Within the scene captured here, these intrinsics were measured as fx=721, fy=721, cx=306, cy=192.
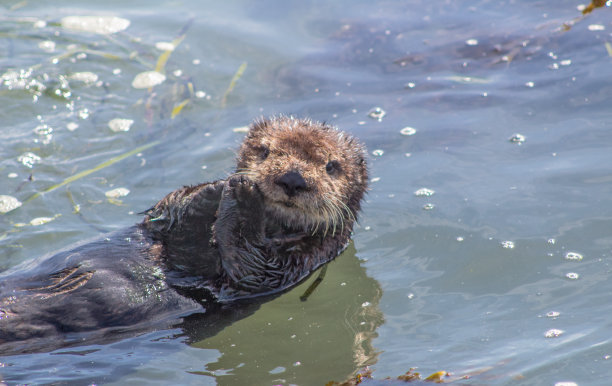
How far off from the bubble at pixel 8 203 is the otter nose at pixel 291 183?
2.59 meters

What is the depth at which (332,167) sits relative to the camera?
465 cm

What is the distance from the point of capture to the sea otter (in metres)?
3.92

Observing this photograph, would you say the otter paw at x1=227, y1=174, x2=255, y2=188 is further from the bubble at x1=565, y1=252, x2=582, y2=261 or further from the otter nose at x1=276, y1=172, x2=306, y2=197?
the bubble at x1=565, y1=252, x2=582, y2=261

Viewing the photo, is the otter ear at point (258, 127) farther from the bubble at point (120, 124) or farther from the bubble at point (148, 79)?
the bubble at point (148, 79)

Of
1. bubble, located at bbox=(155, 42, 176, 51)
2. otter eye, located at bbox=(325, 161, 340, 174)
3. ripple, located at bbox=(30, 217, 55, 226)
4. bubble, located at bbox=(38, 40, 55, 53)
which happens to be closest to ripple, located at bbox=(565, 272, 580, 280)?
otter eye, located at bbox=(325, 161, 340, 174)

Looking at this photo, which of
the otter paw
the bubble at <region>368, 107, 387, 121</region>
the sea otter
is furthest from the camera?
the bubble at <region>368, 107, 387, 121</region>

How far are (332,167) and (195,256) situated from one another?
41.6 inches

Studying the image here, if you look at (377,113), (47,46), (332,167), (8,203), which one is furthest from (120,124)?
(332,167)

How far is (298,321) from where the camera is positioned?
4.53 metres

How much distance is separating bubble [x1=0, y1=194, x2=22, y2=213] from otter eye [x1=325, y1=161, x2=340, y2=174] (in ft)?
8.55

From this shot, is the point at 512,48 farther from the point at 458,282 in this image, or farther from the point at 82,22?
the point at 82,22

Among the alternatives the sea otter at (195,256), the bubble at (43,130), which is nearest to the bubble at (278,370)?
the sea otter at (195,256)

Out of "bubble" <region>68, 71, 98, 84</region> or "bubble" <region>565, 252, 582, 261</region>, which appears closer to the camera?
"bubble" <region>565, 252, 582, 261</region>

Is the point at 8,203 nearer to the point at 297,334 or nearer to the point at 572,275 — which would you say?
the point at 297,334
